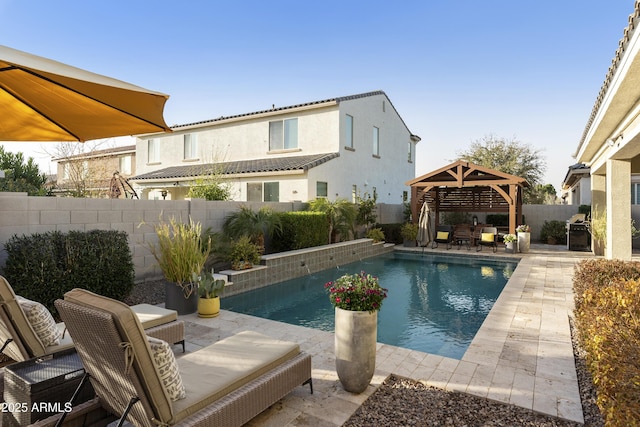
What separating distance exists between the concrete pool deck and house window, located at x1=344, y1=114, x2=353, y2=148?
11.4 m

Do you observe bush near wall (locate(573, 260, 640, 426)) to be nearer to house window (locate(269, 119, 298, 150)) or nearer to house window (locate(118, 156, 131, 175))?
house window (locate(269, 119, 298, 150))

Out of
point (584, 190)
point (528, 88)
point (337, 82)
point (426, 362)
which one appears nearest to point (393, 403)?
point (426, 362)

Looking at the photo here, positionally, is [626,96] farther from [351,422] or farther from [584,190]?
[584,190]

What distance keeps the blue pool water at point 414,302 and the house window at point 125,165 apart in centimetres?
1816

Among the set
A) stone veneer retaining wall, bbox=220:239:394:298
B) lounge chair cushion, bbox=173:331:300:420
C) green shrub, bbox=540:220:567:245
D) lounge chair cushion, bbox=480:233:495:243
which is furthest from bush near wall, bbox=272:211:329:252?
green shrub, bbox=540:220:567:245

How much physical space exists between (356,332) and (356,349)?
17cm

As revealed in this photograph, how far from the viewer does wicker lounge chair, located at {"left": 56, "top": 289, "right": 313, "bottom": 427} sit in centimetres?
211

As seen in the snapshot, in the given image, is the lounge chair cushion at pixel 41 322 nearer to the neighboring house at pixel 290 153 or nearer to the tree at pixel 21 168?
the neighboring house at pixel 290 153

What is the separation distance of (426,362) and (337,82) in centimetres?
1733

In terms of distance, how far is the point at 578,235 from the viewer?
14242 millimetres

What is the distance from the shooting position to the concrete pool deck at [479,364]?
328cm

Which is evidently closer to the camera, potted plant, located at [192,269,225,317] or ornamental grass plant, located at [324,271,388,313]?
ornamental grass plant, located at [324,271,388,313]

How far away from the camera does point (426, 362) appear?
4305 mm

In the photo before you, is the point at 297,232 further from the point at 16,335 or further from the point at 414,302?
the point at 16,335
